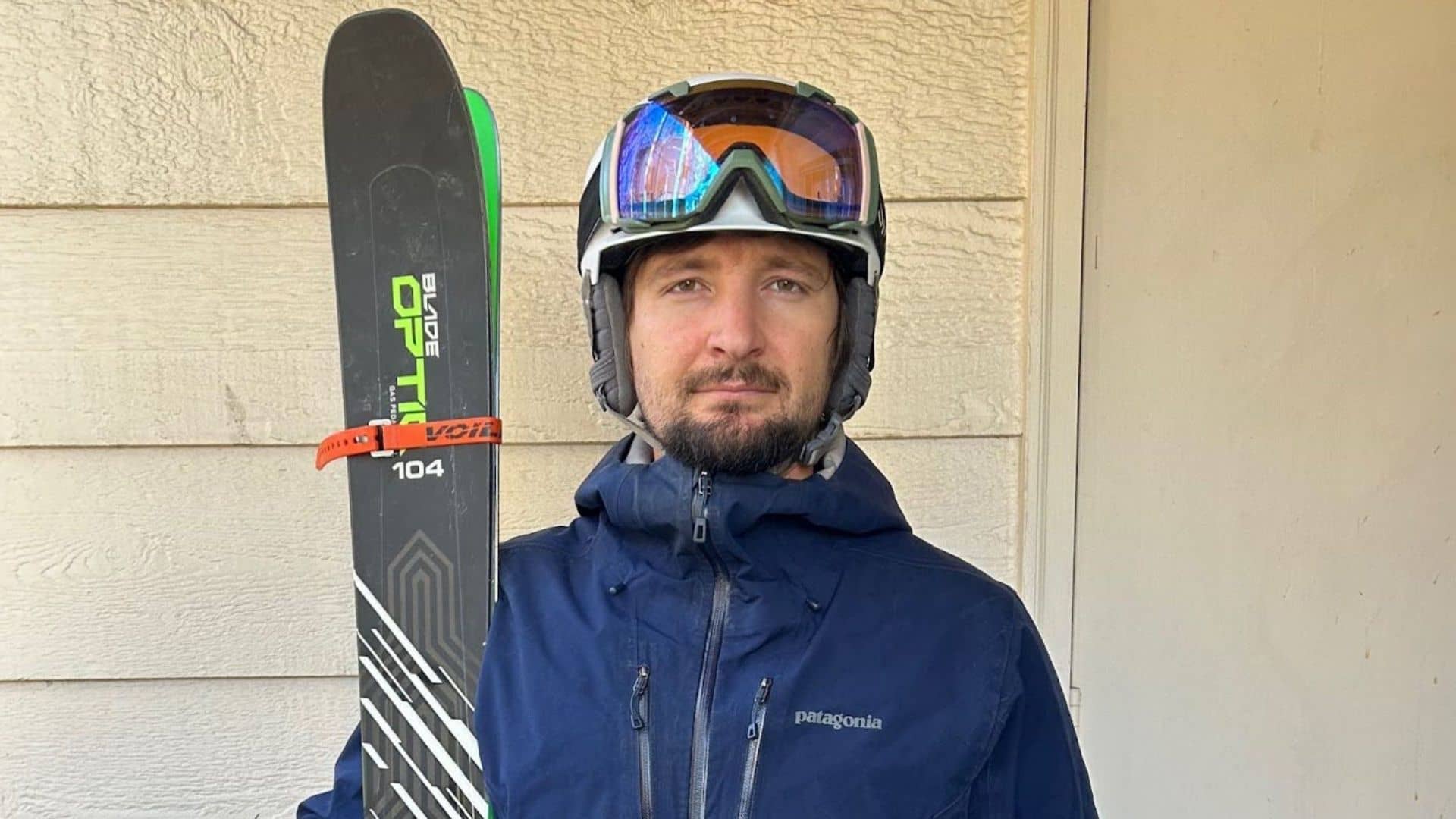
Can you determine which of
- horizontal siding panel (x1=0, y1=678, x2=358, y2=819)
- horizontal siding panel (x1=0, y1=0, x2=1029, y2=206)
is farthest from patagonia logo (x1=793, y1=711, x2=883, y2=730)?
horizontal siding panel (x1=0, y1=678, x2=358, y2=819)

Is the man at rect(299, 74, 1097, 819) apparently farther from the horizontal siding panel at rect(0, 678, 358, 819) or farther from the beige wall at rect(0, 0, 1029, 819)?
the horizontal siding panel at rect(0, 678, 358, 819)

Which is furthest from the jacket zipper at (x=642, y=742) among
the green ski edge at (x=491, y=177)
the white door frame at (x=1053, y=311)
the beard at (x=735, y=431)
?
the white door frame at (x=1053, y=311)

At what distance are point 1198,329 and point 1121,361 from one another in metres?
0.16

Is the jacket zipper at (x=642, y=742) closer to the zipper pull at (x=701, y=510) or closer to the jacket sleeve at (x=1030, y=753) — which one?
the zipper pull at (x=701, y=510)

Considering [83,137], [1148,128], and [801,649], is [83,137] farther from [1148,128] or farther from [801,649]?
[1148,128]

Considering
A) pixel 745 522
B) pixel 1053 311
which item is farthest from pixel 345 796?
pixel 1053 311

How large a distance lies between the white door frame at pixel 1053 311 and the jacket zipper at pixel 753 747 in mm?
950

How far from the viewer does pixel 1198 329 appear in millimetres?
1691

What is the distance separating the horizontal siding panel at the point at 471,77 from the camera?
5.29 ft

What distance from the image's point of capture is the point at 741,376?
3.36ft

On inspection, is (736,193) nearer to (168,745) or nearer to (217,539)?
(217,539)

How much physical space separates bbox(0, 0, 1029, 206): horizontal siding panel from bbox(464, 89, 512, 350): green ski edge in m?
0.28

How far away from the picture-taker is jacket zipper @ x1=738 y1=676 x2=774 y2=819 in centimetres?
89

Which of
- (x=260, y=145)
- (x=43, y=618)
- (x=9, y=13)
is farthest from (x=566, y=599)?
(x=9, y=13)
